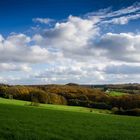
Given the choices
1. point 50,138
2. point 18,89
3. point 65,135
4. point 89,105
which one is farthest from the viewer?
point 18,89

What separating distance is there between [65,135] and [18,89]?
94.0 metres

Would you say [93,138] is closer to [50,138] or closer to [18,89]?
[50,138]

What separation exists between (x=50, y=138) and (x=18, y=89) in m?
95.6

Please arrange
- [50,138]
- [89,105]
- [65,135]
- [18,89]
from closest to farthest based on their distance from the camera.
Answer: [50,138]
[65,135]
[89,105]
[18,89]

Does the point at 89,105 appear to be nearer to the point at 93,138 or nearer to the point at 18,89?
the point at 18,89

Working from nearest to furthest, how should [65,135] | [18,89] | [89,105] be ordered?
[65,135] < [89,105] < [18,89]

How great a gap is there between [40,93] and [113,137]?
3325 inches

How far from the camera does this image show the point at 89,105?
101250 millimetres

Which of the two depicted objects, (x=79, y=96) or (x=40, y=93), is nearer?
(x=40, y=93)

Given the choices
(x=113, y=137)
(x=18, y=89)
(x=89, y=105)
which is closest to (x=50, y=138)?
(x=113, y=137)

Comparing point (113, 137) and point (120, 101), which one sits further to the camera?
point (120, 101)

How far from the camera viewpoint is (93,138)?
22797 mm

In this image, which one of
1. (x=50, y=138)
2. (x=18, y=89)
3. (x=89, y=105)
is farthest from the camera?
(x=18, y=89)

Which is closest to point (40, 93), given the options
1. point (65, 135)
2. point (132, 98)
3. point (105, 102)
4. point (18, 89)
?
point (18, 89)
